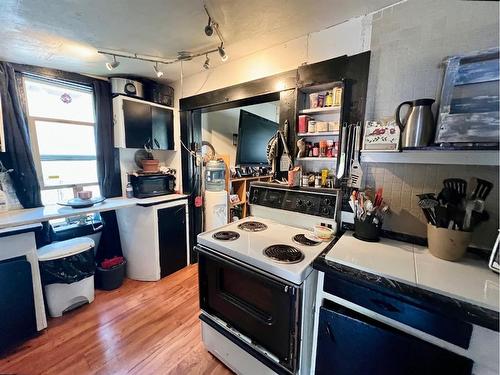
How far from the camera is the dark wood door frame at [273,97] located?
4.48ft

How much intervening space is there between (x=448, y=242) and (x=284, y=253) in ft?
2.59

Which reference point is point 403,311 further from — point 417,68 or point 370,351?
point 417,68

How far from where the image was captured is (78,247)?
1874mm

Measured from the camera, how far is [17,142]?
184 cm

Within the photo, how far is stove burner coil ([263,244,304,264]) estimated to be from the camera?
1097 mm

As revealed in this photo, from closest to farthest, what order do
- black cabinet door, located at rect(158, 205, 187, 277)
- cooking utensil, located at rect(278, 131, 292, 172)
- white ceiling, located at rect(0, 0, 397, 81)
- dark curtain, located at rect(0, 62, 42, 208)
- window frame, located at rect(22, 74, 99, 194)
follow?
white ceiling, located at rect(0, 0, 397, 81)
cooking utensil, located at rect(278, 131, 292, 172)
dark curtain, located at rect(0, 62, 42, 208)
window frame, located at rect(22, 74, 99, 194)
black cabinet door, located at rect(158, 205, 187, 277)

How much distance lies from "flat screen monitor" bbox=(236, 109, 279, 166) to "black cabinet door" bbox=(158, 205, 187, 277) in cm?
119

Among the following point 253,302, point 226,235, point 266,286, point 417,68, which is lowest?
point 253,302

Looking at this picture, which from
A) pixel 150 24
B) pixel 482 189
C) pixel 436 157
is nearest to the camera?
pixel 482 189

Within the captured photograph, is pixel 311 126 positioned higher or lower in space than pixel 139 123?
lower

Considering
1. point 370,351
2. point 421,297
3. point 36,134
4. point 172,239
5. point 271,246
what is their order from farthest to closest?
1. point 172,239
2. point 36,134
3. point 271,246
4. point 370,351
5. point 421,297

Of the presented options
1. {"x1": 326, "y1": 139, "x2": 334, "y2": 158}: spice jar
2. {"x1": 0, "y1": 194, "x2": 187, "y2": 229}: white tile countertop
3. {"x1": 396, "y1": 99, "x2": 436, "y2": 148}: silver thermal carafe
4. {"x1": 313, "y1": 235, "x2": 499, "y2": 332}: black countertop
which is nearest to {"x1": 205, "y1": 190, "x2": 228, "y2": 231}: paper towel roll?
{"x1": 0, "y1": 194, "x2": 187, "y2": 229}: white tile countertop

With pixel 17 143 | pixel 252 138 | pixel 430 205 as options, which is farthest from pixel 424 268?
pixel 17 143

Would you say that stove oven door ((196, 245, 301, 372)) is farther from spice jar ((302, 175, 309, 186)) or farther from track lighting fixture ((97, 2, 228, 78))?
track lighting fixture ((97, 2, 228, 78))
